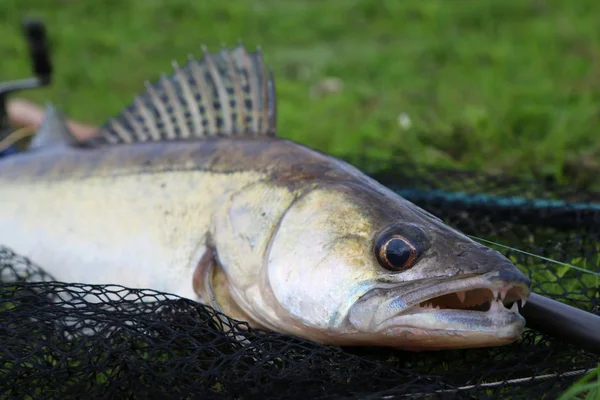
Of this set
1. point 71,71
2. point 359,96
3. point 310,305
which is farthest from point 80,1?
point 310,305

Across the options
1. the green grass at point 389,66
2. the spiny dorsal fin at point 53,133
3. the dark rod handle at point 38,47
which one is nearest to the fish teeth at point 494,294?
the spiny dorsal fin at point 53,133

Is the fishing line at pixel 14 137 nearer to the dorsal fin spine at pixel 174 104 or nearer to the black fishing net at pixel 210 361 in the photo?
the dorsal fin spine at pixel 174 104

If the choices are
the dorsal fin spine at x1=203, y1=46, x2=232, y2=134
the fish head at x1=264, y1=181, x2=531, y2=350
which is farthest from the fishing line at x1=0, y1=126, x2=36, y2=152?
the fish head at x1=264, y1=181, x2=531, y2=350

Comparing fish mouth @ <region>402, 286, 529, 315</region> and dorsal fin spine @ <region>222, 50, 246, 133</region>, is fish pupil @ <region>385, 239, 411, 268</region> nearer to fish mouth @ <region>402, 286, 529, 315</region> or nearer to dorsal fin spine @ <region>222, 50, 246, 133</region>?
fish mouth @ <region>402, 286, 529, 315</region>

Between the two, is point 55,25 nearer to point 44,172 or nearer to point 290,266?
point 44,172

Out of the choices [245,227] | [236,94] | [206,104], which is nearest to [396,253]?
[245,227]
